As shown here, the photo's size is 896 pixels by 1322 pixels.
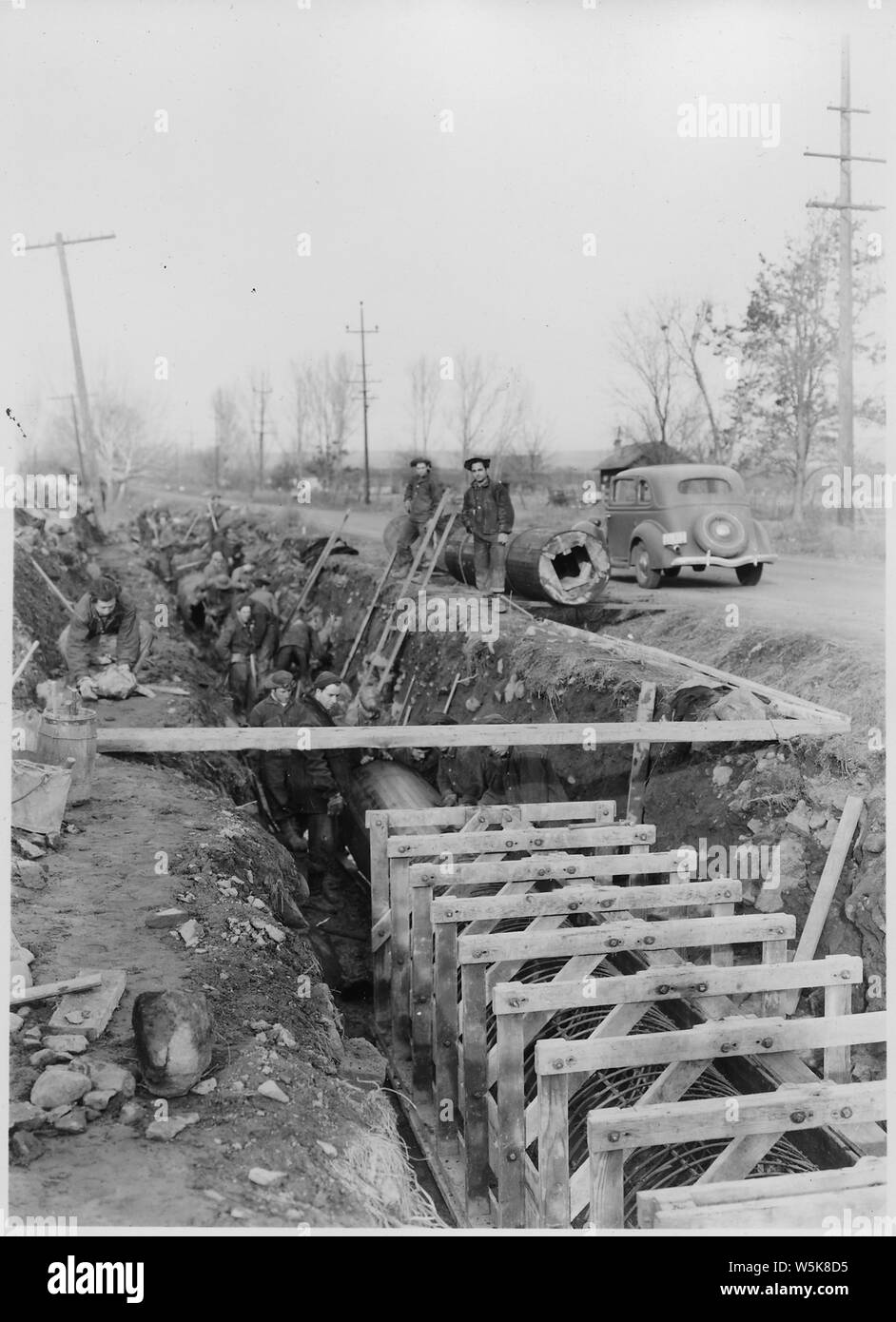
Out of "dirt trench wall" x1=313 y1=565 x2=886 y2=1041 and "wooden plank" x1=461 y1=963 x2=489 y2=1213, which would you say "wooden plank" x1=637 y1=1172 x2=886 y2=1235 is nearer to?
"wooden plank" x1=461 y1=963 x2=489 y2=1213

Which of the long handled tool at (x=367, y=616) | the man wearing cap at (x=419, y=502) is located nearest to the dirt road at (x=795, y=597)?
the man wearing cap at (x=419, y=502)

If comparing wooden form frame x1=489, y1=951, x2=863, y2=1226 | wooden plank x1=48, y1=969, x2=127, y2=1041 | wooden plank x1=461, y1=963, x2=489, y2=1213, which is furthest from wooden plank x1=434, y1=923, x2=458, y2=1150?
wooden plank x1=48, y1=969, x2=127, y2=1041

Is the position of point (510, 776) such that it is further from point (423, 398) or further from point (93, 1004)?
point (423, 398)

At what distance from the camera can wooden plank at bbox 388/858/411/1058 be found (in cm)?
707

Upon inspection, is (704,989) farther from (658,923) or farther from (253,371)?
(253,371)

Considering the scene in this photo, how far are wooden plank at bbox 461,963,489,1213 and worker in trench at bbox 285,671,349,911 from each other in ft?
11.6

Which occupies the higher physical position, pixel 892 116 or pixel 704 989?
pixel 892 116

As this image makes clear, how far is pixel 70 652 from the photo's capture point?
10492 millimetres

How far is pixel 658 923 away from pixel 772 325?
5399 millimetres

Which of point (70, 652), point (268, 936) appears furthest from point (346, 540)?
point (268, 936)
